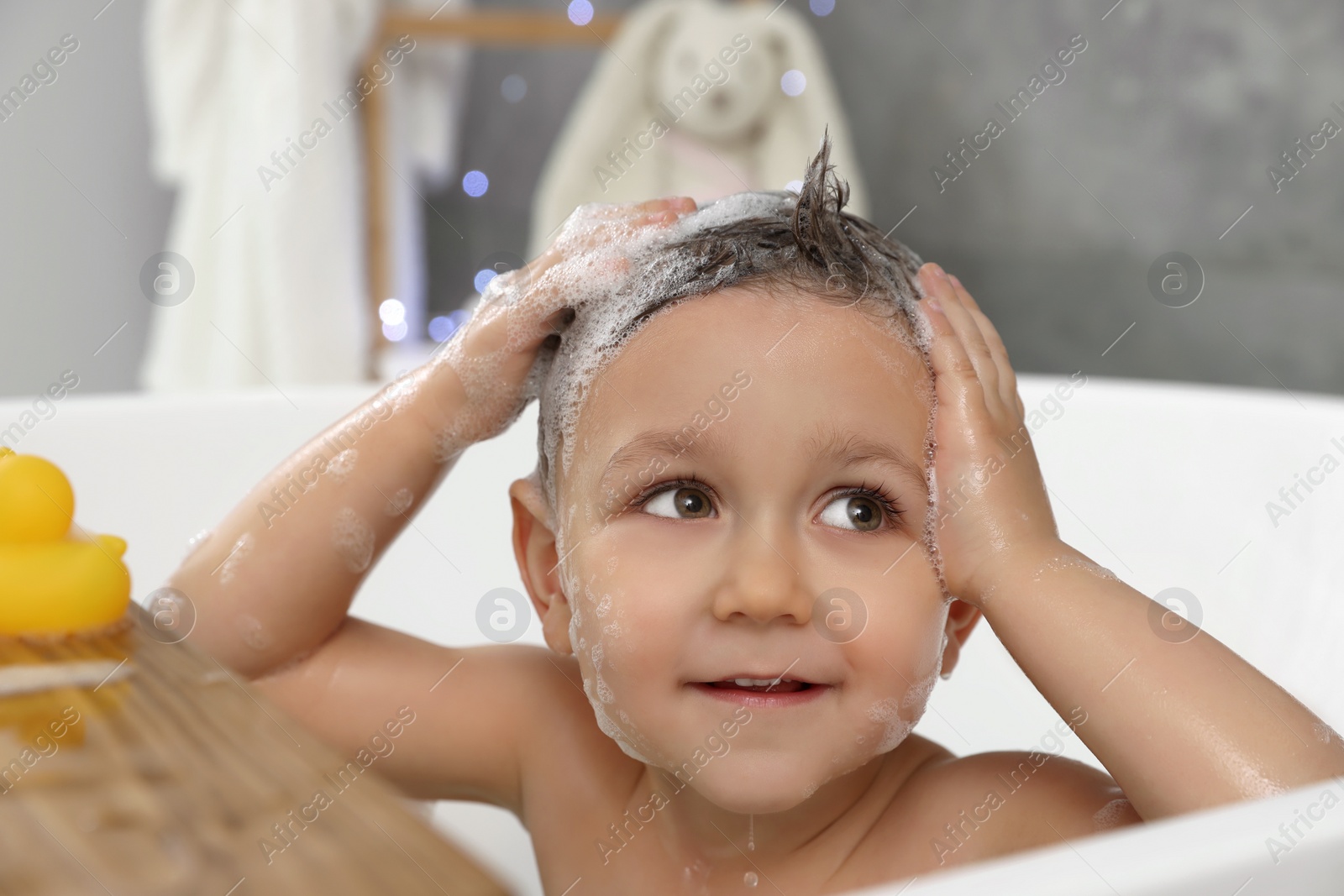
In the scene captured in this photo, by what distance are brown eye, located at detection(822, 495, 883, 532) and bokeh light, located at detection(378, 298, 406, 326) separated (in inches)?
70.2

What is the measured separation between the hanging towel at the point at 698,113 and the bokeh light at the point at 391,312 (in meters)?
0.32

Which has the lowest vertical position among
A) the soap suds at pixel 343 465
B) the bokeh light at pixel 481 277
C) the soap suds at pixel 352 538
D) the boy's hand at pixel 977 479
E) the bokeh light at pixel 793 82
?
the soap suds at pixel 352 538

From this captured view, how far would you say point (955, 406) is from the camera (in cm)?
75

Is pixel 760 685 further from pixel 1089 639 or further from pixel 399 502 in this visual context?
pixel 399 502

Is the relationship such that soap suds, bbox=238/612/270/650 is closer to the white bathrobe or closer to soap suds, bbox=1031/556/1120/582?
soap suds, bbox=1031/556/1120/582

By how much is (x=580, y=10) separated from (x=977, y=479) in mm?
2226

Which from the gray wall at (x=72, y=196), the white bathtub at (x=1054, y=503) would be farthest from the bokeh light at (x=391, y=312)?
the white bathtub at (x=1054, y=503)

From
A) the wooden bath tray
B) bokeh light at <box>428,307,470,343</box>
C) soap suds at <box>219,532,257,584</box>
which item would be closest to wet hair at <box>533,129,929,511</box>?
soap suds at <box>219,532,257,584</box>

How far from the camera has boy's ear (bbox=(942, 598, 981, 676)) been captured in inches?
32.4

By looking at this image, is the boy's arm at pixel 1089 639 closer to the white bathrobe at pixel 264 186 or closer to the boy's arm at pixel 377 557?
the boy's arm at pixel 377 557

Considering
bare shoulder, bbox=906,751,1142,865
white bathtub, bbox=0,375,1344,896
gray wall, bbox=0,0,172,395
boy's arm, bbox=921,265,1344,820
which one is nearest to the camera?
boy's arm, bbox=921,265,1344,820

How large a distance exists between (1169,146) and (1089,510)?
900mm

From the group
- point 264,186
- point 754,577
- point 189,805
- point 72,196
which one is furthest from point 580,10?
point 189,805

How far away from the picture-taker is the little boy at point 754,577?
68 centimetres
